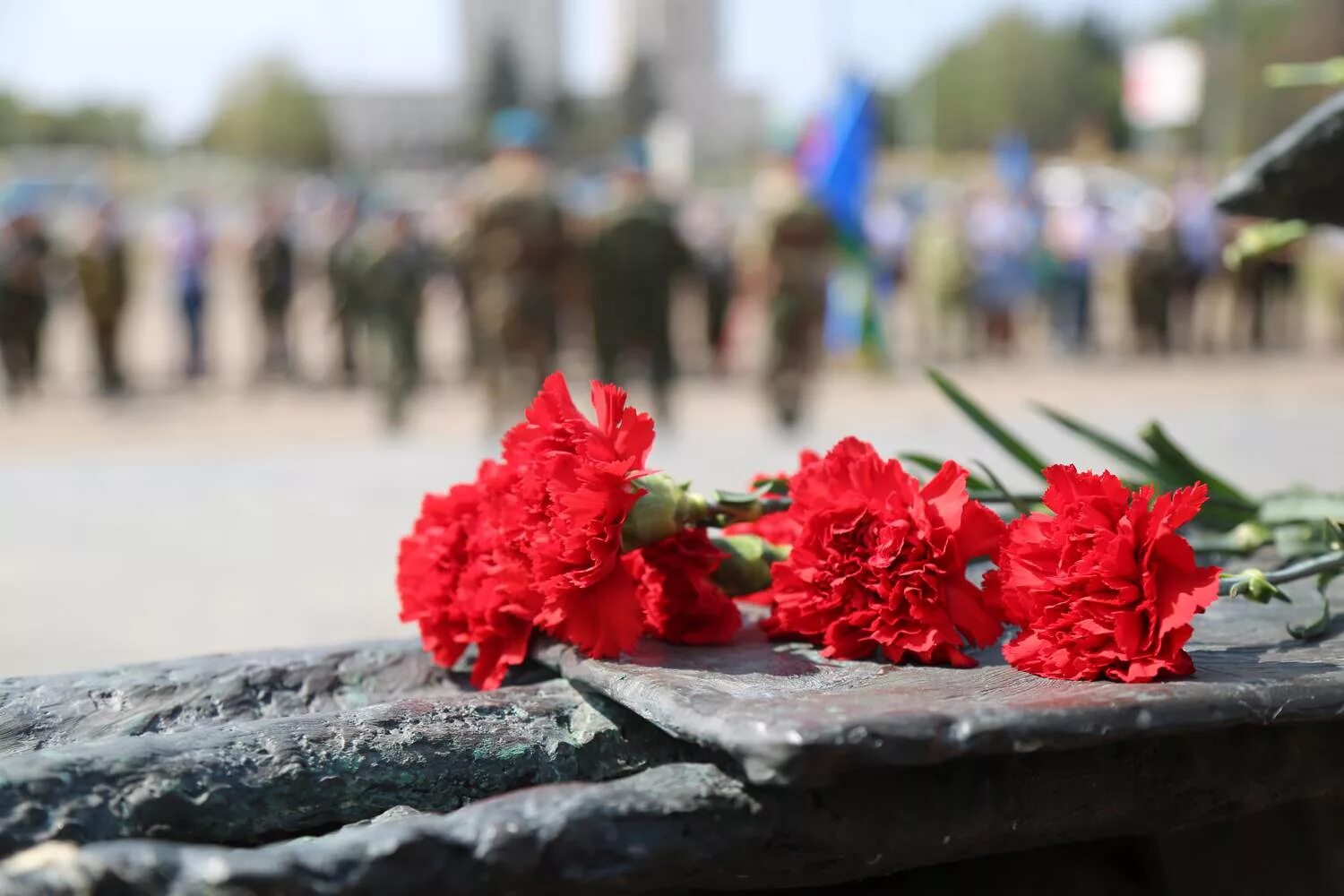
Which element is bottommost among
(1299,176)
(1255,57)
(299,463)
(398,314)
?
(299,463)

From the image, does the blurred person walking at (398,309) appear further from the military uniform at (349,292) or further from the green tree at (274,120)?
the green tree at (274,120)

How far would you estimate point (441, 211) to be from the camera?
667 inches

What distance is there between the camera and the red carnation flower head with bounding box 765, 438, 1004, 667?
5.77 ft

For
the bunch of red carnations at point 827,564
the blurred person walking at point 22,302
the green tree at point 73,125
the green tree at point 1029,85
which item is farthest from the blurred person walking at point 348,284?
the green tree at point 73,125

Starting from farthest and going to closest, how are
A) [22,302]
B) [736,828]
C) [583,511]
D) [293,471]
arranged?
Result: [22,302], [293,471], [583,511], [736,828]

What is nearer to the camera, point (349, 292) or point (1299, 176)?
point (1299, 176)

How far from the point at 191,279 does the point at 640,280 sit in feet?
16.9

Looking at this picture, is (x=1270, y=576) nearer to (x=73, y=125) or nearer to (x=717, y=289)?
(x=717, y=289)

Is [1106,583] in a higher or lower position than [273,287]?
higher

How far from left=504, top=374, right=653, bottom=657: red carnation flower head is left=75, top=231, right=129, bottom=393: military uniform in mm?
11785

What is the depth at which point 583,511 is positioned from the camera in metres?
1.75

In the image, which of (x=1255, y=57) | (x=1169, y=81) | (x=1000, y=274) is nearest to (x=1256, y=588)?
(x=1000, y=274)

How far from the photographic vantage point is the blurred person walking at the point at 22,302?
12359 millimetres

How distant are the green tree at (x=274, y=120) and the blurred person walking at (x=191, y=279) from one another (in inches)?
1973
